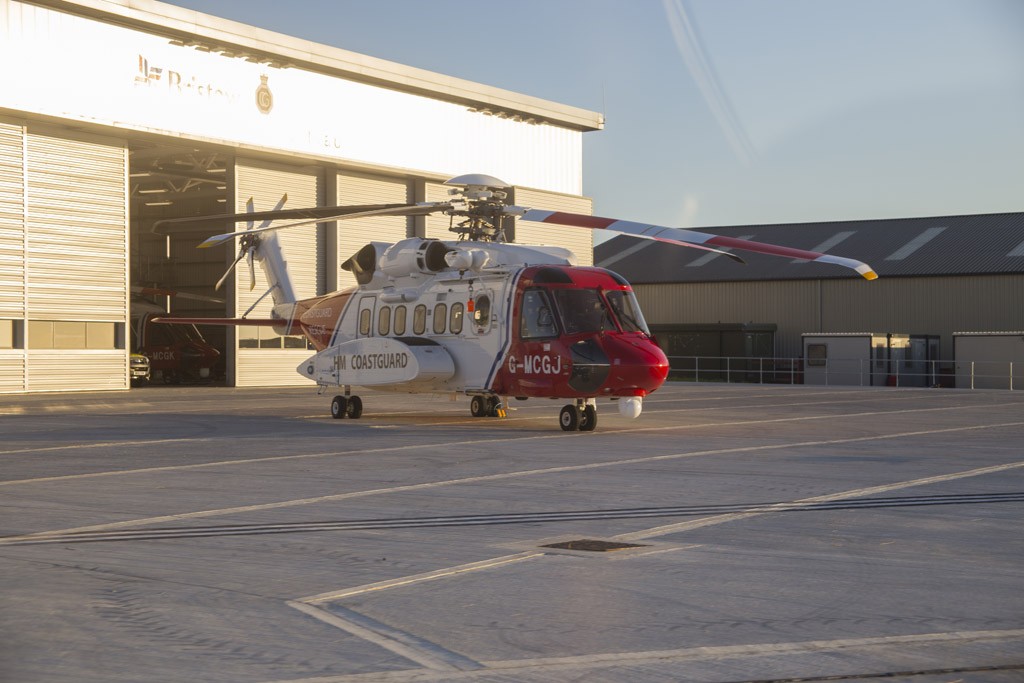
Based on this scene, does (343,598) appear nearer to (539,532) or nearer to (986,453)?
(539,532)

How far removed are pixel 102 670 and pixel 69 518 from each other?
4.92 m

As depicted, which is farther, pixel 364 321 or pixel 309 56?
pixel 309 56

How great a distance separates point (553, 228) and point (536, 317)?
32428 millimetres

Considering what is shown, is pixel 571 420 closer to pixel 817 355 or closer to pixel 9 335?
pixel 9 335

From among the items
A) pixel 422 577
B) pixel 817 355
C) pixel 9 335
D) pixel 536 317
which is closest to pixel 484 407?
pixel 536 317

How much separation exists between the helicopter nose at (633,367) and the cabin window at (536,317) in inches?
42.0

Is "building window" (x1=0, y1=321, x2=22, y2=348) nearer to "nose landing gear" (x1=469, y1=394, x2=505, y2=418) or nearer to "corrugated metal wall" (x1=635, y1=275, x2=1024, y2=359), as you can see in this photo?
"nose landing gear" (x1=469, y1=394, x2=505, y2=418)

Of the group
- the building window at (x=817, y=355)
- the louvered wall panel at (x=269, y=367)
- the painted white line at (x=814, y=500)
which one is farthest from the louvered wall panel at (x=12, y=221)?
the building window at (x=817, y=355)

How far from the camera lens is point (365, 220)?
44438 mm

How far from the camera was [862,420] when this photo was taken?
2281 centimetres

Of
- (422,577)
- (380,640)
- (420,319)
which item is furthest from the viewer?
(420,319)

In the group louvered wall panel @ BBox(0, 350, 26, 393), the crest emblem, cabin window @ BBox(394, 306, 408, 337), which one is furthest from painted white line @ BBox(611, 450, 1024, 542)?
the crest emblem

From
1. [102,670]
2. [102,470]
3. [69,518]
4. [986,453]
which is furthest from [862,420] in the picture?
[102,670]

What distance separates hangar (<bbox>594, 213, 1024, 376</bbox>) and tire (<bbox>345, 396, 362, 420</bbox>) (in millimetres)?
30163
